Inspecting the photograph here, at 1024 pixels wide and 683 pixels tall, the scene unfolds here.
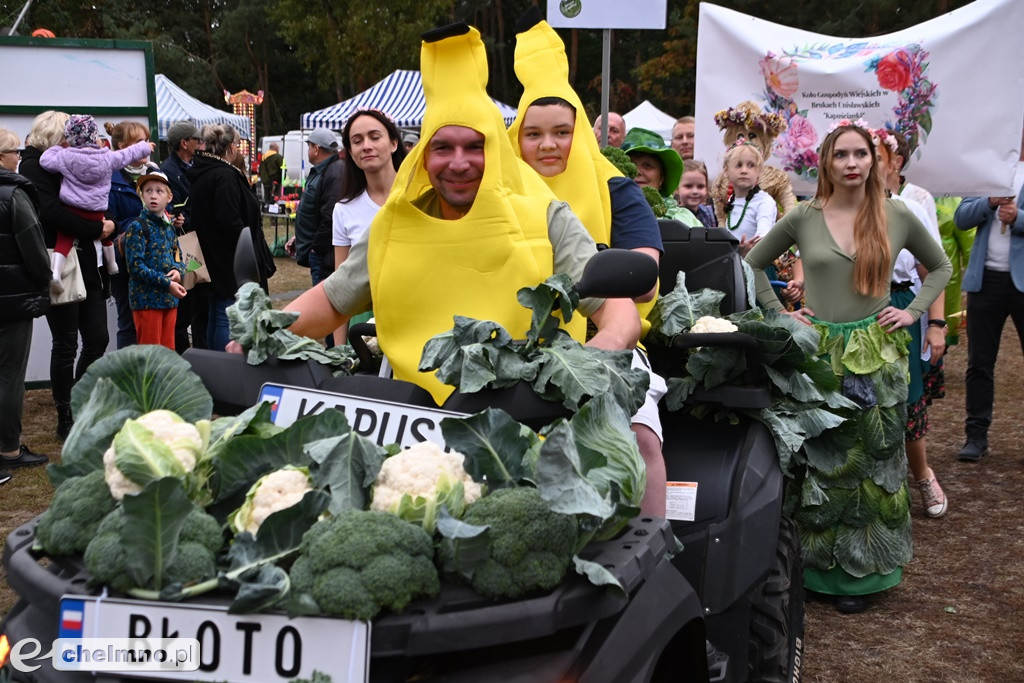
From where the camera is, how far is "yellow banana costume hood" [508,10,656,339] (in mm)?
4301

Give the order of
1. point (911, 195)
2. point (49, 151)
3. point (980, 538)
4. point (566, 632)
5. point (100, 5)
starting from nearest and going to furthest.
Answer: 1. point (566, 632)
2. point (980, 538)
3. point (911, 195)
4. point (49, 151)
5. point (100, 5)

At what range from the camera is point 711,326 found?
3.67 metres

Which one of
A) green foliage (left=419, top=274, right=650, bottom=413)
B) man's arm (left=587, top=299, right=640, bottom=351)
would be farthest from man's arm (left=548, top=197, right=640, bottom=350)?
green foliage (left=419, top=274, right=650, bottom=413)

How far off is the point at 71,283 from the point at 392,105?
→ 67.7 feet

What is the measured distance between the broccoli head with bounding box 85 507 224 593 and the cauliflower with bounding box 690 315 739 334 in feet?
6.82

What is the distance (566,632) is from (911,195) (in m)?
5.36

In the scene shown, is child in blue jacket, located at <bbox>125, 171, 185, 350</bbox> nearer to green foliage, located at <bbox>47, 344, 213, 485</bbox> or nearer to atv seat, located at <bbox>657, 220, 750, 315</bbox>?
atv seat, located at <bbox>657, 220, 750, 315</bbox>

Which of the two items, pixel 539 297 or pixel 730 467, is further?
pixel 730 467

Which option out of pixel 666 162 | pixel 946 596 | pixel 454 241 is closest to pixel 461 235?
pixel 454 241

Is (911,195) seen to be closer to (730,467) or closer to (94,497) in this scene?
(730,467)

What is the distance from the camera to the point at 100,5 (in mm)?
57156

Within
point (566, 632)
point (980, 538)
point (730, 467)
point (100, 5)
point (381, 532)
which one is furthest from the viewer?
point (100, 5)

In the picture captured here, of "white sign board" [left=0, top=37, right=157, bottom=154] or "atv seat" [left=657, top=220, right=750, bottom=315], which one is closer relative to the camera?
"atv seat" [left=657, top=220, right=750, bottom=315]

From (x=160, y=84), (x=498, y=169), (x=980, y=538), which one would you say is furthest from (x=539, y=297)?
(x=160, y=84)
